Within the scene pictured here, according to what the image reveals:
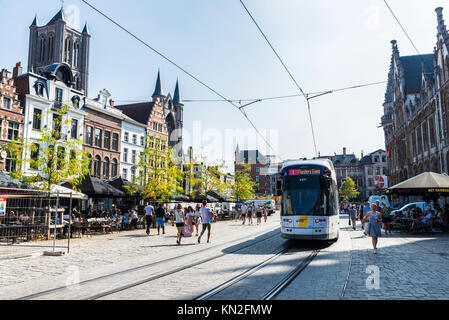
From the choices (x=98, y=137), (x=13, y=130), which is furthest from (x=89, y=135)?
(x=13, y=130)

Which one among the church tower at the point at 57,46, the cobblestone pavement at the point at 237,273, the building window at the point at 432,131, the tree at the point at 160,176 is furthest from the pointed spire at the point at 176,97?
the cobblestone pavement at the point at 237,273

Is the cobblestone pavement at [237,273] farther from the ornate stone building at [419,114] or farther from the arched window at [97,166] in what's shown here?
the arched window at [97,166]

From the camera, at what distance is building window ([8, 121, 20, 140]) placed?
90.4 feet

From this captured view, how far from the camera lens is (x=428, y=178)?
20172mm

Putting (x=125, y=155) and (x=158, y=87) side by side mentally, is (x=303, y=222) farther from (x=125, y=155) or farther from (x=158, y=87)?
(x=158, y=87)

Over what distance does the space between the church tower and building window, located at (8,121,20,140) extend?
44362mm

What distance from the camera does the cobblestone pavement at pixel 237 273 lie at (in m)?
6.02

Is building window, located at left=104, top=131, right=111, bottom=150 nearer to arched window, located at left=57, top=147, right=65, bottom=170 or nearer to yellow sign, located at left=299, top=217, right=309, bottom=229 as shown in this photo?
arched window, located at left=57, top=147, right=65, bottom=170

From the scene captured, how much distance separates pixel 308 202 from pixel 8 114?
25.7m

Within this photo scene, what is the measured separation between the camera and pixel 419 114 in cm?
3972

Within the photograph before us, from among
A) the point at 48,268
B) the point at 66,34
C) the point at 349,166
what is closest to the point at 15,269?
the point at 48,268

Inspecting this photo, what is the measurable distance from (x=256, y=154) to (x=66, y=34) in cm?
6865

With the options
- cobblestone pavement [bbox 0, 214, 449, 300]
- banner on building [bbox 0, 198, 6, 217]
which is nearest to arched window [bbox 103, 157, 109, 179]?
cobblestone pavement [bbox 0, 214, 449, 300]
